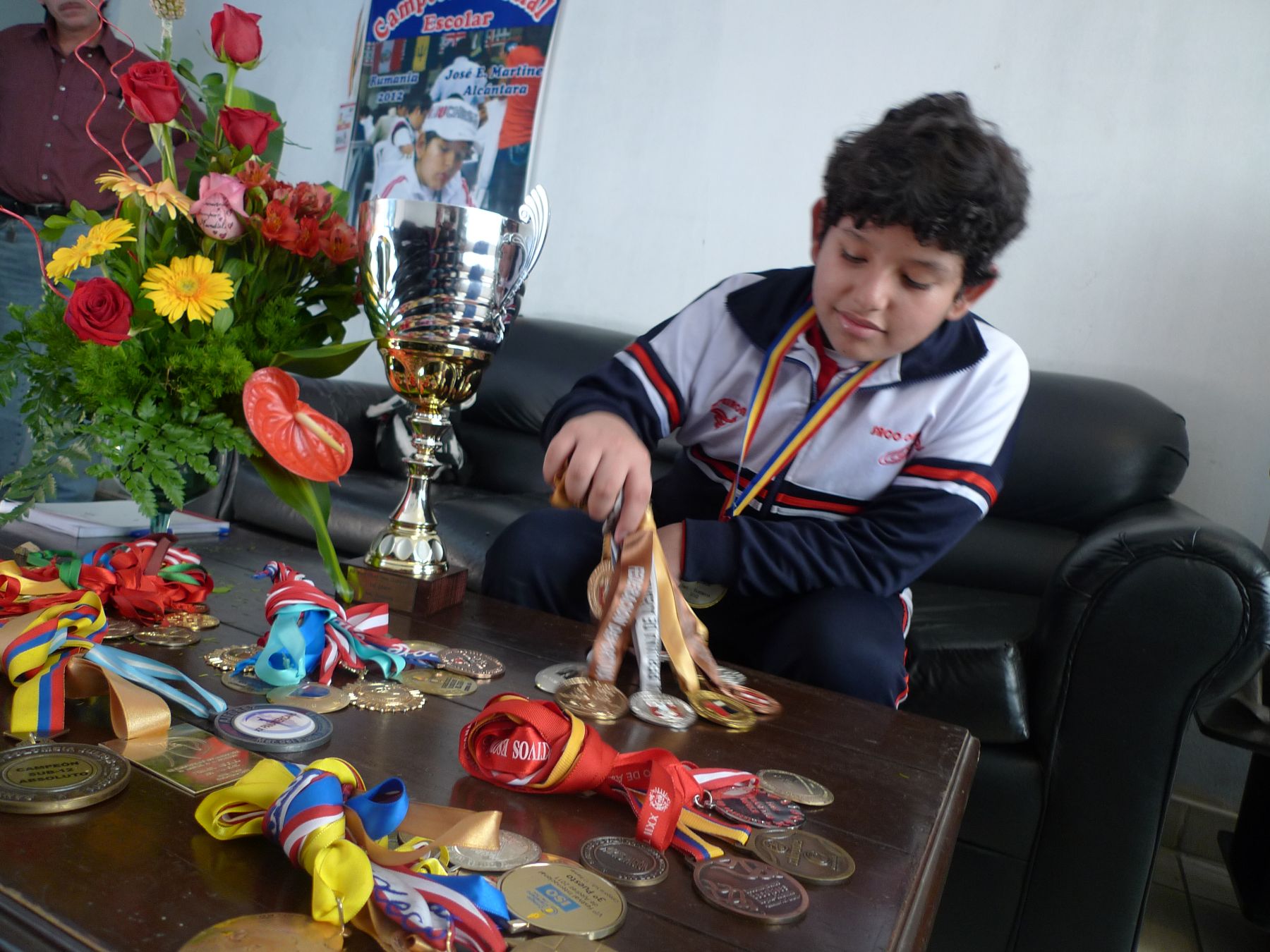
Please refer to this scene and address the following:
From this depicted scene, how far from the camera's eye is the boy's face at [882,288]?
3.11 feet

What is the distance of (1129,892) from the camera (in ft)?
3.92

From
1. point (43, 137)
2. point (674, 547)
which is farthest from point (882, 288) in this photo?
point (43, 137)

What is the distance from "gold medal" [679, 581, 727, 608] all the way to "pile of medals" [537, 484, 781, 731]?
0.23 metres

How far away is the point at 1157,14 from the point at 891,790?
194 centimetres

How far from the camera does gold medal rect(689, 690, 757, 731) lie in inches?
29.0

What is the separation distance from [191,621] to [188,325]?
274 millimetres

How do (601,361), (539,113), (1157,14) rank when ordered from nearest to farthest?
1. (1157,14)
2. (601,361)
3. (539,113)

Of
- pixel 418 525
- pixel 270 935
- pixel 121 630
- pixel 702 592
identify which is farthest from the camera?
pixel 702 592

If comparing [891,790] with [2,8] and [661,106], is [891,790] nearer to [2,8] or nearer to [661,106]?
[661,106]

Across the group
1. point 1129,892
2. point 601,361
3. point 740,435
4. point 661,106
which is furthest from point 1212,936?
point 661,106

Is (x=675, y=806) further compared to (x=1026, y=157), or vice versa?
(x=1026, y=157)

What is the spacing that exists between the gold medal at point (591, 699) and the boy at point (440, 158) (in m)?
2.27

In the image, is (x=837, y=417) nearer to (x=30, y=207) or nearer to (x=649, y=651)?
(x=649, y=651)

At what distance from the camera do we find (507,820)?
521 mm
